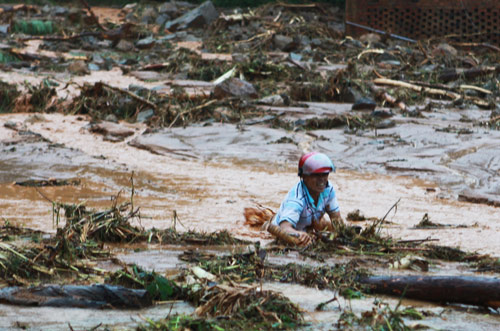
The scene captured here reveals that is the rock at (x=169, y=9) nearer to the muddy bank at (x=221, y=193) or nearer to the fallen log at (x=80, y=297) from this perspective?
the muddy bank at (x=221, y=193)

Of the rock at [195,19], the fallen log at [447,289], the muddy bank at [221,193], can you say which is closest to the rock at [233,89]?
the muddy bank at [221,193]

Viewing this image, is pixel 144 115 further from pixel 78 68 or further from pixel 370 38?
pixel 370 38

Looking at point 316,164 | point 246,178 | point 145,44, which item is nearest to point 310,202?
point 316,164

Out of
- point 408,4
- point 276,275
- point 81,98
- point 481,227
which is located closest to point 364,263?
point 276,275

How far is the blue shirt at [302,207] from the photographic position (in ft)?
16.5

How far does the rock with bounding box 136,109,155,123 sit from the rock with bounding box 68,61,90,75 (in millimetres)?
4223

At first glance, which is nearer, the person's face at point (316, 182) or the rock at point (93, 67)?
the person's face at point (316, 182)

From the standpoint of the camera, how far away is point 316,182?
16.6 ft

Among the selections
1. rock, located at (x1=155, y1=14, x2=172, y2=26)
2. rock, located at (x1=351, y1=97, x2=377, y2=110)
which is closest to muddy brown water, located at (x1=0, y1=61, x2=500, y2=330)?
rock, located at (x1=351, y1=97, x2=377, y2=110)

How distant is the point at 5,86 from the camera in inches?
493

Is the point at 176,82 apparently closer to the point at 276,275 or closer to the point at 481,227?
the point at 481,227

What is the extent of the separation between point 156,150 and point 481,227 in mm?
4821

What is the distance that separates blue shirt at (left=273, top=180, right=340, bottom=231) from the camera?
16.5 ft

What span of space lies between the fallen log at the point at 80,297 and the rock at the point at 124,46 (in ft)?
54.3
